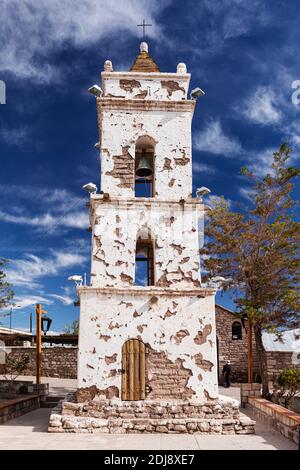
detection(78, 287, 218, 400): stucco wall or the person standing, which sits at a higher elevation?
detection(78, 287, 218, 400): stucco wall

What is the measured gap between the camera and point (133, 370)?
31.9ft

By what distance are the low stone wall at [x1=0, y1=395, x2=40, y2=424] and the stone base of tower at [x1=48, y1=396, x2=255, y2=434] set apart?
5.60 ft

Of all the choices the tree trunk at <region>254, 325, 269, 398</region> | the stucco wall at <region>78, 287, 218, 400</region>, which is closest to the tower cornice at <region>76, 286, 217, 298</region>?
the stucco wall at <region>78, 287, 218, 400</region>

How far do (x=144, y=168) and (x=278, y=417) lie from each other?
21.4 ft

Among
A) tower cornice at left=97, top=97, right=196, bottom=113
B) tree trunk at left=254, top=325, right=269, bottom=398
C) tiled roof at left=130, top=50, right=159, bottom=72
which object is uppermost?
tiled roof at left=130, top=50, right=159, bottom=72

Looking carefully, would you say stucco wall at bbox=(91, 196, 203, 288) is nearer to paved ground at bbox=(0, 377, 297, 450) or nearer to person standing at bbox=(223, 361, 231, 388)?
paved ground at bbox=(0, 377, 297, 450)

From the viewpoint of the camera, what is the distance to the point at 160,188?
11.1 meters

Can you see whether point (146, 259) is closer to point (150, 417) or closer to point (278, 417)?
point (150, 417)

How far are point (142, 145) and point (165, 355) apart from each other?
543 cm

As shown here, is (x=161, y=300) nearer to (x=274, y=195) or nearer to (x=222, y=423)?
(x=222, y=423)

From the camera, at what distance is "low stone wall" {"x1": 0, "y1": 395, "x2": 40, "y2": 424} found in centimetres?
1057

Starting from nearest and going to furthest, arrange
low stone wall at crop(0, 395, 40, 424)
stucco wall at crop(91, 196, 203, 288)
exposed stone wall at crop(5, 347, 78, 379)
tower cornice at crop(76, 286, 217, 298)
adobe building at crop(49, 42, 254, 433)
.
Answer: adobe building at crop(49, 42, 254, 433) < tower cornice at crop(76, 286, 217, 298) < stucco wall at crop(91, 196, 203, 288) < low stone wall at crop(0, 395, 40, 424) < exposed stone wall at crop(5, 347, 78, 379)

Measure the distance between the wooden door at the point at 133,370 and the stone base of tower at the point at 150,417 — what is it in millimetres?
190
